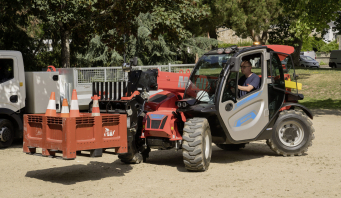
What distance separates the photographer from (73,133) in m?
6.96

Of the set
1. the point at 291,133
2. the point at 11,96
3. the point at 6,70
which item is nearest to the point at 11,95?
the point at 11,96

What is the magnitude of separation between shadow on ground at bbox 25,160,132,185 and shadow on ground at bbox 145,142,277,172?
0.92 m

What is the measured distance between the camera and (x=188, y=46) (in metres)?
40.2

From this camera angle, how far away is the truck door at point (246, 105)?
28.7 ft

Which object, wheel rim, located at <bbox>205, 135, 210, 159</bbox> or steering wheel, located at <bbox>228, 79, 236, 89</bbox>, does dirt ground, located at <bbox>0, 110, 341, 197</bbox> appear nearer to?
wheel rim, located at <bbox>205, 135, 210, 159</bbox>

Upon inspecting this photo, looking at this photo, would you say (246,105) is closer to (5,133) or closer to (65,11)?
(5,133)

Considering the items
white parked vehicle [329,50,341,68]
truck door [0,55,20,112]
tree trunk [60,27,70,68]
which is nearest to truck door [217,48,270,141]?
truck door [0,55,20,112]

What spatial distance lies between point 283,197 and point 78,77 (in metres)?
11.6

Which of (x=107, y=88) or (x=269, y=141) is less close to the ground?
(x=107, y=88)

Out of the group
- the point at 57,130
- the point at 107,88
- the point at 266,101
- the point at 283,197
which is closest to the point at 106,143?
the point at 57,130

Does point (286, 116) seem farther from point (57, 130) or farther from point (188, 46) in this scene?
point (188, 46)

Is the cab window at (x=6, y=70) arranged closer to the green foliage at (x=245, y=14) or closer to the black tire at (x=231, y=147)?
the black tire at (x=231, y=147)

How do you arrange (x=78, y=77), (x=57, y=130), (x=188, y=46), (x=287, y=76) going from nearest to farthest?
1. (x=57, y=130)
2. (x=287, y=76)
3. (x=78, y=77)
4. (x=188, y=46)

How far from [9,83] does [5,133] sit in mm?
1271
